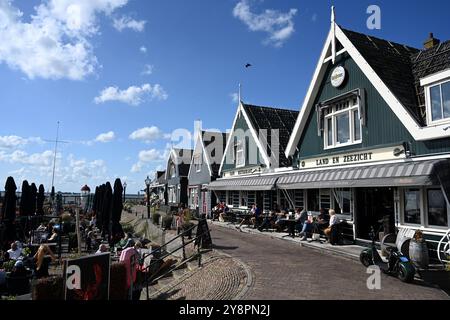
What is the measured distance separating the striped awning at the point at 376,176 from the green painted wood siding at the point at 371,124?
0.73 metres

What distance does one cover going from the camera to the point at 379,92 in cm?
1305

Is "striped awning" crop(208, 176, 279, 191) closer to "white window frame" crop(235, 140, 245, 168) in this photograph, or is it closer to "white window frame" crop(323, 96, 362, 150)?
"white window frame" crop(235, 140, 245, 168)

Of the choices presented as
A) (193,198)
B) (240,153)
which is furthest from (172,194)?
(240,153)

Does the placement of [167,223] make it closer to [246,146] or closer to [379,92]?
[246,146]

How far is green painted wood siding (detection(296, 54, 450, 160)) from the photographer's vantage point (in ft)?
37.6

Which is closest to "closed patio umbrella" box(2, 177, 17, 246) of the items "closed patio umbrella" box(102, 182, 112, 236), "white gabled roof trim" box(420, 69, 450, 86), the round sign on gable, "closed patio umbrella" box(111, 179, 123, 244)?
"closed patio umbrella" box(102, 182, 112, 236)

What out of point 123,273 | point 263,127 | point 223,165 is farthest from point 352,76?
point 223,165

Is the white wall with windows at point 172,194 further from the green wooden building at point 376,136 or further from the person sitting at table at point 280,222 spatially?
the green wooden building at point 376,136

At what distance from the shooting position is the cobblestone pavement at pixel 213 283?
27.4 ft

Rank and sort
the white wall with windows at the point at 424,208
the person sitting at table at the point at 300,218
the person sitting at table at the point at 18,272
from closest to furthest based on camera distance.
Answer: the person sitting at table at the point at 18,272 < the white wall with windows at the point at 424,208 < the person sitting at table at the point at 300,218

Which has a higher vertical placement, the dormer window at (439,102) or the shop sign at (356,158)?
the dormer window at (439,102)

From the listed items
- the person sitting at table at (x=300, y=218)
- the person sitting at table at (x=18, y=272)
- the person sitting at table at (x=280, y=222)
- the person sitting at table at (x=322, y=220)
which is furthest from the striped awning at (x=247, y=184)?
the person sitting at table at (x=18, y=272)

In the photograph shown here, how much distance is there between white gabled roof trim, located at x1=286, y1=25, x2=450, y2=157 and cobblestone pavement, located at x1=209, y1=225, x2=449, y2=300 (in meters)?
4.74
